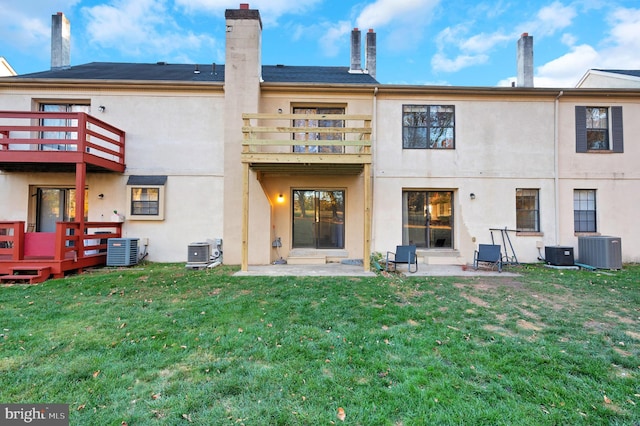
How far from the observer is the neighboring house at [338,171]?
8.61 metres

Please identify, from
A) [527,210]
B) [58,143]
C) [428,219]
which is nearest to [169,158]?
[58,143]

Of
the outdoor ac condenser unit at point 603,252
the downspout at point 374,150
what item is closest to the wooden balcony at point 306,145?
the downspout at point 374,150

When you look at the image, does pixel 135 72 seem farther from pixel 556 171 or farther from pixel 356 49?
pixel 556 171

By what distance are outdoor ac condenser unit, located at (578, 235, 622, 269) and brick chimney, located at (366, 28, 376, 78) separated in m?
9.80

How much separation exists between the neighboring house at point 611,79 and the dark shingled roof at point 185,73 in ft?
29.9

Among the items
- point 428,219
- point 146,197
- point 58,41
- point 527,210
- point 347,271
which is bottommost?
point 347,271

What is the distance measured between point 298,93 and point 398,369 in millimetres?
8612

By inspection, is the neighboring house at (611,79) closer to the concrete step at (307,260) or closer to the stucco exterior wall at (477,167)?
the stucco exterior wall at (477,167)

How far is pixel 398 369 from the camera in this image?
2.74m

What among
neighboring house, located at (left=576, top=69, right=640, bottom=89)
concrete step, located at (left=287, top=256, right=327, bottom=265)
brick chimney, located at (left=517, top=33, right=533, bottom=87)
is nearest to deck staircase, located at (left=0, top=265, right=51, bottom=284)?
concrete step, located at (left=287, top=256, right=327, bottom=265)

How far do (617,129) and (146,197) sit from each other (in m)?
15.7

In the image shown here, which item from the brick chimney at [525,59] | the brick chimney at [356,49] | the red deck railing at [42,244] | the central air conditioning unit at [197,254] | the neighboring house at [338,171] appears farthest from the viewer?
the brick chimney at [356,49]

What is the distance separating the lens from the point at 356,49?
12078mm

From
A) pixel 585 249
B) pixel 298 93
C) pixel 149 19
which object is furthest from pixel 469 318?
pixel 149 19
